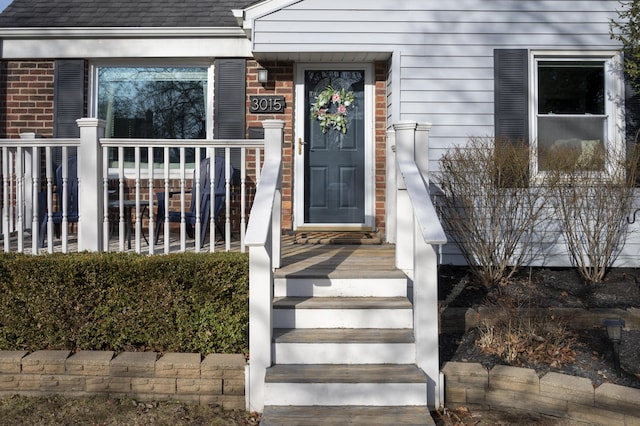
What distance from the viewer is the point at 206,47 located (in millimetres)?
6641

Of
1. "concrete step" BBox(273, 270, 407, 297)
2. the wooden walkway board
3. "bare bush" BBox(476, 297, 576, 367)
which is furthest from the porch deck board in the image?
"bare bush" BBox(476, 297, 576, 367)

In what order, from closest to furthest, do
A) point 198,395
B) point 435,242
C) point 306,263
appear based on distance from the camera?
point 435,242, point 198,395, point 306,263

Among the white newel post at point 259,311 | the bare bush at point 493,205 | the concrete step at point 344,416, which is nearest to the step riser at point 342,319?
the white newel post at point 259,311

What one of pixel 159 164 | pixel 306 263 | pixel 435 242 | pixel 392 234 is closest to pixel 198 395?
pixel 306 263

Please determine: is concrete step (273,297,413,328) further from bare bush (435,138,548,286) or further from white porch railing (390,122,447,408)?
bare bush (435,138,548,286)

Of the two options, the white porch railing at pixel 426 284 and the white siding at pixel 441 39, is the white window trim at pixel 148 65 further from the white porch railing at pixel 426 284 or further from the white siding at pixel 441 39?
the white porch railing at pixel 426 284

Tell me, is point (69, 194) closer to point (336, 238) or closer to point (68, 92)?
point (68, 92)

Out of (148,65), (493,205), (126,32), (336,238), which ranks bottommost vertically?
(336,238)

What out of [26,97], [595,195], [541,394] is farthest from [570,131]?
[26,97]

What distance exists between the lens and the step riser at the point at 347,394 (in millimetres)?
3250

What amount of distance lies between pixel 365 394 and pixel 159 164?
463 centimetres

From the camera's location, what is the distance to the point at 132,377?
3523 millimetres

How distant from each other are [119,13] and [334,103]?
9.49 feet

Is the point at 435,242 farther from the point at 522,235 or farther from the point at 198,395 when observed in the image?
the point at 522,235
